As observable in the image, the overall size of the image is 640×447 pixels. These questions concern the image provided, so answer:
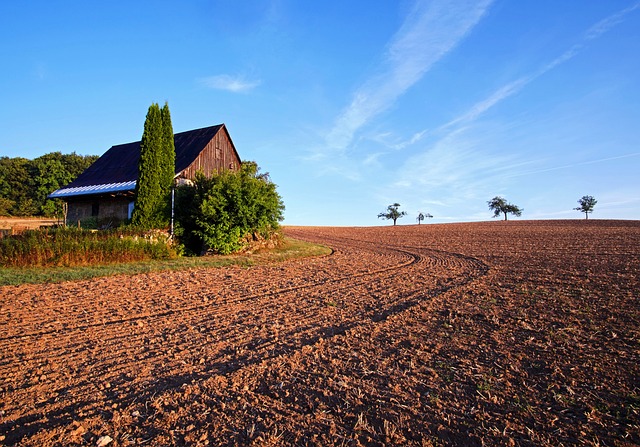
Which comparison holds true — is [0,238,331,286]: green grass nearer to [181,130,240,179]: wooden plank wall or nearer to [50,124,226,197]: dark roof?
[181,130,240,179]: wooden plank wall

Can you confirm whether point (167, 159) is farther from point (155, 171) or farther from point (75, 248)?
point (75, 248)

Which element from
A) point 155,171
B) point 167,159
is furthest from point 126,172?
point 155,171

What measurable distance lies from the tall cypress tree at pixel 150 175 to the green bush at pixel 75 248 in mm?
1609

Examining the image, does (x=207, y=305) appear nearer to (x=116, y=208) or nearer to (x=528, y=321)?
(x=528, y=321)

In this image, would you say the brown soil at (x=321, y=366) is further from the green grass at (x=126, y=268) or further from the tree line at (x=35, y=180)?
the tree line at (x=35, y=180)

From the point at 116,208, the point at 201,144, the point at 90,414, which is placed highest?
the point at 201,144

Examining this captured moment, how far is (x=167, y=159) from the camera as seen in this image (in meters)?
20.4

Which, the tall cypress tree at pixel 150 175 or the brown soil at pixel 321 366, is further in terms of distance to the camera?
the tall cypress tree at pixel 150 175

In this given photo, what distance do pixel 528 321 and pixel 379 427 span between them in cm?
507

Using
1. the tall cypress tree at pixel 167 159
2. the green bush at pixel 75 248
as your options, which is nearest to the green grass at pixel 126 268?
the green bush at pixel 75 248

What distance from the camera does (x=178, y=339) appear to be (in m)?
6.23

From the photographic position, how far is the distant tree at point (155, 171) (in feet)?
63.3

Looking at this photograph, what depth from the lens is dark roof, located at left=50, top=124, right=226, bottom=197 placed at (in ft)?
83.5

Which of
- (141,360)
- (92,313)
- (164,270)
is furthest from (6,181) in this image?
(141,360)
